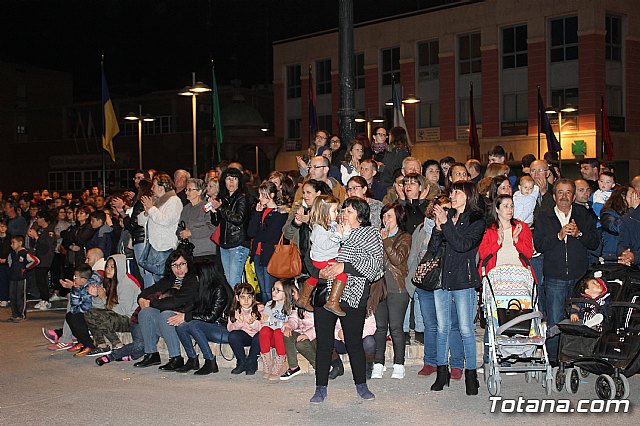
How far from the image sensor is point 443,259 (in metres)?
8.92

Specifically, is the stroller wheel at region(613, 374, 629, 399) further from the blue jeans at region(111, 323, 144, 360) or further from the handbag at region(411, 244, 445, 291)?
the blue jeans at region(111, 323, 144, 360)

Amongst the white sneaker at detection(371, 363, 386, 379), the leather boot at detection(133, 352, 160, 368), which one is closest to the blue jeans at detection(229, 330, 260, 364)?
the leather boot at detection(133, 352, 160, 368)

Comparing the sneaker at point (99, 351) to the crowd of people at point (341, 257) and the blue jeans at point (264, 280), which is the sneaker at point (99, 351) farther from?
the blue jeans at point (264, 280)

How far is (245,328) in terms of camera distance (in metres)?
10.2

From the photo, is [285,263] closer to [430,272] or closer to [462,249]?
[430,272]

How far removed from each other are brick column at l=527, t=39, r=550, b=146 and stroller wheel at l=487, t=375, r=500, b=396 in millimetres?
35275

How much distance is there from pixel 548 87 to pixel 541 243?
3439 cm

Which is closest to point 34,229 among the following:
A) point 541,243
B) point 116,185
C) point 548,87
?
point 541,243

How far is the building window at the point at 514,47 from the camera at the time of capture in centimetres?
4319

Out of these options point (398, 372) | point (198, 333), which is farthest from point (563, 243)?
point (198, 333)

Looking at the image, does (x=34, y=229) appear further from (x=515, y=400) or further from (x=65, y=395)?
(x=515, y=400)

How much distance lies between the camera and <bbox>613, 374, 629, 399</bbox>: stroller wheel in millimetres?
8086

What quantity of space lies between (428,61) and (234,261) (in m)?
37.6

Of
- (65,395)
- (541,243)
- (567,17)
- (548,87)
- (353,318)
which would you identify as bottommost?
(65,395)
